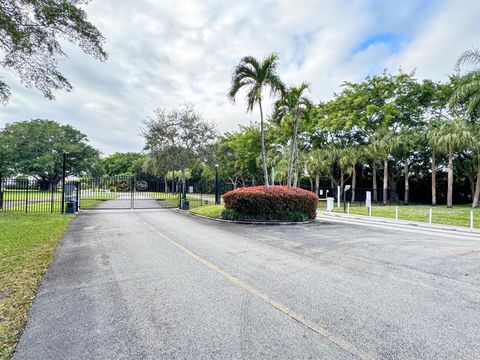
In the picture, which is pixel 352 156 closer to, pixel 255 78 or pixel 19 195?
pixel 255 78

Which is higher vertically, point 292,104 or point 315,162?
point 292,104

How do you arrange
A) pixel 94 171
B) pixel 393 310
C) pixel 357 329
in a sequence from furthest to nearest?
pixel 94 171, pixel 393 310, pixel 357 329

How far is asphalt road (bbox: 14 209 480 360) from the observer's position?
99.5 inches

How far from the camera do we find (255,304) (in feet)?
11.4

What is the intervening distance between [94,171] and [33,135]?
9648 millimetres

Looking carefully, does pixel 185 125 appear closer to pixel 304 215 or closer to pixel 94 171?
pixel 304 215

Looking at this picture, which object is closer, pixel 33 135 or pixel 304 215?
pixel 304 215

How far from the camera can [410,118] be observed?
1099 inches

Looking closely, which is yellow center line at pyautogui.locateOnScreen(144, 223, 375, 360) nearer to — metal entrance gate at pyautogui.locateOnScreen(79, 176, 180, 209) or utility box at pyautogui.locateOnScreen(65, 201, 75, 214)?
utility box at pyautogui.locateOnScreen(65, 201, 75, 214)

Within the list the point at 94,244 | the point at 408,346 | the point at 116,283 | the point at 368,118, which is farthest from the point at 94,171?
the point at 408,346

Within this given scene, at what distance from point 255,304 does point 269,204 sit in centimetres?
859

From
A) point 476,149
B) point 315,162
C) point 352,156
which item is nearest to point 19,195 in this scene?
point 315,162

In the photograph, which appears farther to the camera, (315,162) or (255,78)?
(315,162)

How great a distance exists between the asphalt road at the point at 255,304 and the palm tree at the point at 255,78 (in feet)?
28.2
